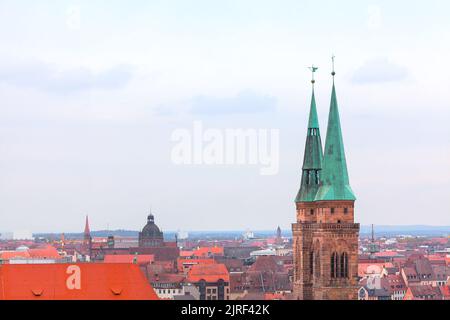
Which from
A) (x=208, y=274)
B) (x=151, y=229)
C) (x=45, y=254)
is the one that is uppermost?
(x=151, y=229)

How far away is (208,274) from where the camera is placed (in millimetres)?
86188

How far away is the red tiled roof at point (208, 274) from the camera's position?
278 ft

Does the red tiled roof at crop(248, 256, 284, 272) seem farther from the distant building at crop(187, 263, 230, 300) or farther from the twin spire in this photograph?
the twin spire

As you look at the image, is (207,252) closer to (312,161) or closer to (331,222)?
(312,161)

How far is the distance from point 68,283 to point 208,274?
52.1 m

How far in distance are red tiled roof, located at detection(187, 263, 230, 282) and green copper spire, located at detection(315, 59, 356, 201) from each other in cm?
4017

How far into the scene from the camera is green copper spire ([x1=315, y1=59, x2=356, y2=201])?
1746 inches

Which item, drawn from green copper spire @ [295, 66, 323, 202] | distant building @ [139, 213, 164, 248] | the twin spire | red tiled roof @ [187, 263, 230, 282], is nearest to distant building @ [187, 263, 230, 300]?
red tiled roof @ [187, 263, 230, 282]

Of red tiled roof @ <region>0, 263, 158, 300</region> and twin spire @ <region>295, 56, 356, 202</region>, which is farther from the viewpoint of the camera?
twin spire @ <region>295, 56, 356, 202</region>

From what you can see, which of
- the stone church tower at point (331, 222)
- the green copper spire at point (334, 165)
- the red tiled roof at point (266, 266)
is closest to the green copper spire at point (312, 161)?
the stone church tower at point (331, 222)

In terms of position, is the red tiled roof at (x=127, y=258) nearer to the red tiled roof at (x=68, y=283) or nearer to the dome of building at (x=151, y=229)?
the dome of building at (x=151, y=229)

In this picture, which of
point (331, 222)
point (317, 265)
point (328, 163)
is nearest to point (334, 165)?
point (328, 163)

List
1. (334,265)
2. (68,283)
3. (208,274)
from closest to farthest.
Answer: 1. (68,283)
2. (334,265)
3. (208,274)
